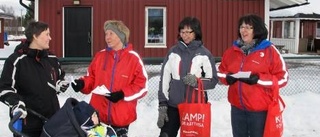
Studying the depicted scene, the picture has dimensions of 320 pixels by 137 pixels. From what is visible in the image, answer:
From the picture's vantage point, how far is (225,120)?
7.40 m

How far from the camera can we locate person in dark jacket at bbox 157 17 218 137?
4.37 meters

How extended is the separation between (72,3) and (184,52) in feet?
40.8

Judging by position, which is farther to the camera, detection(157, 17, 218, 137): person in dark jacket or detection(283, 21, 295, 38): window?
detection(283, 21, 295, 38): window

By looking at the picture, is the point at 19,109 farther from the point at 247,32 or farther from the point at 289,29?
the point at 289,29

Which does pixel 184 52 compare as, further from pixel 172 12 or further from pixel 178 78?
pixel 172 12

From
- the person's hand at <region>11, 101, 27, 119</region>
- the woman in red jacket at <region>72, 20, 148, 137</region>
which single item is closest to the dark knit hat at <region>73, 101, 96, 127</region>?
the person's hand at <region>11, 101, 27, 119</region>

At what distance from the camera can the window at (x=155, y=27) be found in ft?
55.2

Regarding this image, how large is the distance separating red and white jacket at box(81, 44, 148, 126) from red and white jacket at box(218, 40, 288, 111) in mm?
843

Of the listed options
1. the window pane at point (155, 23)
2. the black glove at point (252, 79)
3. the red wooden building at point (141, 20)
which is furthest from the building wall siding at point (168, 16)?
the black glove at point (252, 79)

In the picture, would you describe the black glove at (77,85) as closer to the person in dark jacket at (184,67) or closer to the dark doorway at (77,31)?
the person in dark jacket at (184,67)

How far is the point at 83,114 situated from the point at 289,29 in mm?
29486

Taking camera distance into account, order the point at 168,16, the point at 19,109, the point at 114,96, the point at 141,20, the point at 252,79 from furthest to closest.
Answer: the point at 168,16 → the point at 141,20 → the point at 252,79 → the point at 114,96 → the point at 19,109

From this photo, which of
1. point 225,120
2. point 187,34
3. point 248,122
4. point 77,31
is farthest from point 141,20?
point 248,122

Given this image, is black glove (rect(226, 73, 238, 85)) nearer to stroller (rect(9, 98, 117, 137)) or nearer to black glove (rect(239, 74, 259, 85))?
black glove (rect(239, 74, 259, 85))
